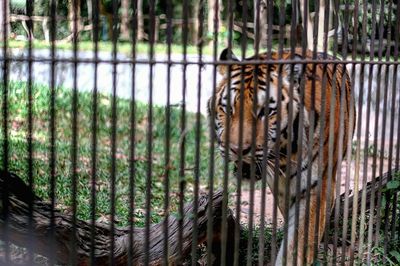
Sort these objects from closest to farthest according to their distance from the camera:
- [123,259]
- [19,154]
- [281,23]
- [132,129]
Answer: [132,129] < [281,23] < [123,259] < [19,154]

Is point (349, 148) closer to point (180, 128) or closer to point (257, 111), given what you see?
point (257, 111)

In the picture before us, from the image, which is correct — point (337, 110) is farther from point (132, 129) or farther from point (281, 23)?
point (132, 129)

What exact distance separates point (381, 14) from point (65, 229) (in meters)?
2.16

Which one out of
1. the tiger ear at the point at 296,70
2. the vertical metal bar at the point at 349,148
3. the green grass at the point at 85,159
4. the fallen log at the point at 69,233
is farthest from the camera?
the green grass at the point at 85,159

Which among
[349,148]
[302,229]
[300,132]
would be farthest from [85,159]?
[300,132]

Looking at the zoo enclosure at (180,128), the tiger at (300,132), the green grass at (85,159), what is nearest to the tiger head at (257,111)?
the tiger at (300,132)

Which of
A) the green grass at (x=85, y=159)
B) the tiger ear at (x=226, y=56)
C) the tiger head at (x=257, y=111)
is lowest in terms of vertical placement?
the green grass at (x=85, y=159)

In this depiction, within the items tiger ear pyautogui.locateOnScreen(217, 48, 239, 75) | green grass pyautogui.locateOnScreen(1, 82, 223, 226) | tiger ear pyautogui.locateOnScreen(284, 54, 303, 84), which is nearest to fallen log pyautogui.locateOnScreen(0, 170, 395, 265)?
green grass pyautogui.locateOnScreen(1, 82, 223, 226)

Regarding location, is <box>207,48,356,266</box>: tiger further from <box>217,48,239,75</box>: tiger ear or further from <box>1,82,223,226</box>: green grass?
<box>1,82,223,226</box>: green grass

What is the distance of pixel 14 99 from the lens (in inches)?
167

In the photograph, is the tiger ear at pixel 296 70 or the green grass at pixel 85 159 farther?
the green grass at pixel 85 159

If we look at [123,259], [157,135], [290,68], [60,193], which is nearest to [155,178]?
[157,135]

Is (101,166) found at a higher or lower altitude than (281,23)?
lower

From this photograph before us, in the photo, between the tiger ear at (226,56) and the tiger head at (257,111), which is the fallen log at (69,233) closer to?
the tiger head at (257,111)
